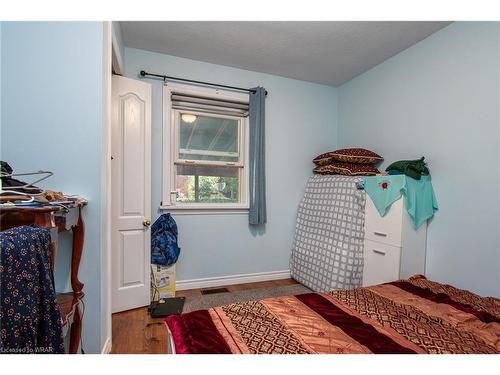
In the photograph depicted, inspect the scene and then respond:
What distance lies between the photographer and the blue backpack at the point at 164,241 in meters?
2.47

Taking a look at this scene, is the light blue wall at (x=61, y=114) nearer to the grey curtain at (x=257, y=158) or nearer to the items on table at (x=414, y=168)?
the grey curtain at (x=257, y=158)

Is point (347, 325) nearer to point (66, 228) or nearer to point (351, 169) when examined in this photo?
point (66, 228)

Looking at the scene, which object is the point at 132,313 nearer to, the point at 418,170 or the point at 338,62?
the point at 418,170

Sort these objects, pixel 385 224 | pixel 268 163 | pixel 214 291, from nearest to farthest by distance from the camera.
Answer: pixel 385 224, pixel 214 291, pixel 268 163

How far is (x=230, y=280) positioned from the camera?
295cm

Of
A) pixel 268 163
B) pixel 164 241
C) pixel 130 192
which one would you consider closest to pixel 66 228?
pixel 130 192

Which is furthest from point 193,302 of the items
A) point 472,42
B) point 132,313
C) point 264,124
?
point 472,42

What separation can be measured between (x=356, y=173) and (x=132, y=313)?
2.57m

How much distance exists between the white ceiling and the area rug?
2.55 metres

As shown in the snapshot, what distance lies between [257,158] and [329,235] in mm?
1170

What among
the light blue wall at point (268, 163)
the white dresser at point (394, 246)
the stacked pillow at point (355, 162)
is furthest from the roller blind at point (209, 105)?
the white dresser at point (394, 246)

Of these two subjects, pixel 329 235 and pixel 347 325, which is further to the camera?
pixel 329 235

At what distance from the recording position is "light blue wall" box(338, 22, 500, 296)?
70.6 inches

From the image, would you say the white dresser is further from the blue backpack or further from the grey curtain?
the blue backpack
